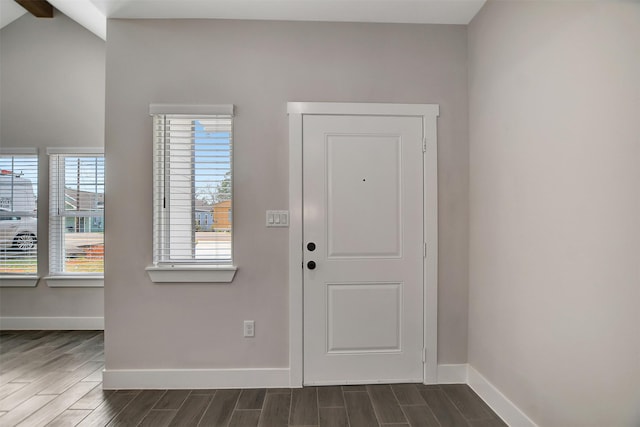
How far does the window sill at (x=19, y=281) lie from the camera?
3920mm

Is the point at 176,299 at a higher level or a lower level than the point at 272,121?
lower

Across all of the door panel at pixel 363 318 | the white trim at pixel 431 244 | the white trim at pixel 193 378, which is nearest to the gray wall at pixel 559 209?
the white trim at pixel 431 244

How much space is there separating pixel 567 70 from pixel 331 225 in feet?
5.32

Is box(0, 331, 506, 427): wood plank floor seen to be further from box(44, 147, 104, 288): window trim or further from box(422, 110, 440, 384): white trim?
box(44, 147, 104, 288): window trim

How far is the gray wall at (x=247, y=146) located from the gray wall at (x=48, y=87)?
1657mm

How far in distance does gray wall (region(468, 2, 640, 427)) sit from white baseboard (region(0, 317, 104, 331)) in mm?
3852

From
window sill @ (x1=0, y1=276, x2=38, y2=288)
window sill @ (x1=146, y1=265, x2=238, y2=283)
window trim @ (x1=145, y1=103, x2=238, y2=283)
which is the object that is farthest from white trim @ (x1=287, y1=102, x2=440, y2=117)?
window sill @ (x1=0, y1=276, x2=38, y2=288)

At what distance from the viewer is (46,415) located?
222 centimetres

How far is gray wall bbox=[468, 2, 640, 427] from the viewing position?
1.39 m

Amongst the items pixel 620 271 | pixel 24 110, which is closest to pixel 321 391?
pixel 620 271

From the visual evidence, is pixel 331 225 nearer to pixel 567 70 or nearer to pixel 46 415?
pixel 567 70

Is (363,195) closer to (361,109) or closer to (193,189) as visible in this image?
(361,109)

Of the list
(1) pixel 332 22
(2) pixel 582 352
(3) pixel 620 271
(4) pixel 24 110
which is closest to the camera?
(3) pixel 620 271

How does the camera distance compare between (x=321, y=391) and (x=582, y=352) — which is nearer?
(x=582, y=352)
